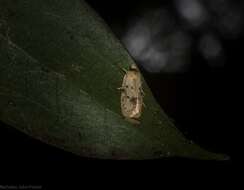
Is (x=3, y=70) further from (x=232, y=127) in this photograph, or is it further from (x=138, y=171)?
(x=232, y=127)

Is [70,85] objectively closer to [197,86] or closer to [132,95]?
[132,95]

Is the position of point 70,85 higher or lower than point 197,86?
higher

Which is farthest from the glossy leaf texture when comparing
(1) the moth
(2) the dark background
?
(2) the dark background

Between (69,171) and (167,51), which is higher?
(167,51)

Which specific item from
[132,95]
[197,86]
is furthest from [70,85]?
[197,86]

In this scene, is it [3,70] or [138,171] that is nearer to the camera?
[3,70]

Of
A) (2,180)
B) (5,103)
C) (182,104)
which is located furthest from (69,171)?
(5,103)

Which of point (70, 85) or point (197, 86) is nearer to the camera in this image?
point (70, 85)
